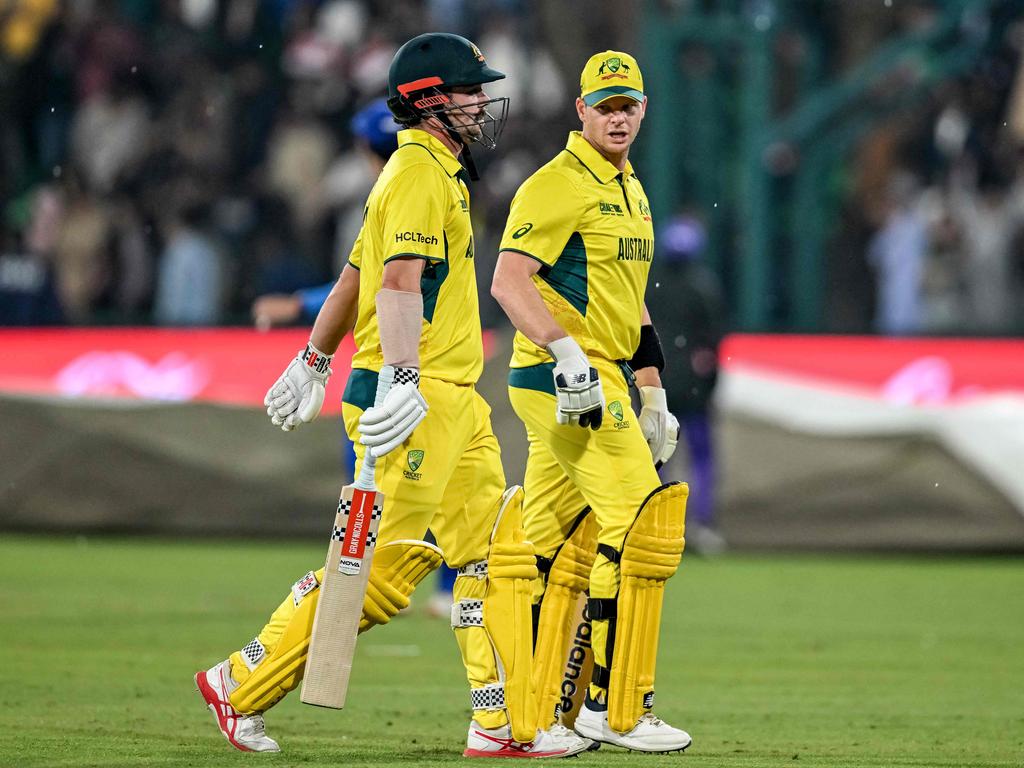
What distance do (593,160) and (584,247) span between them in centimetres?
32

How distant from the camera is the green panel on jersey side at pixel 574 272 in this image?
6.60 m

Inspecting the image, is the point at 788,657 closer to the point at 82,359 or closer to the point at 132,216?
the point at 82,359

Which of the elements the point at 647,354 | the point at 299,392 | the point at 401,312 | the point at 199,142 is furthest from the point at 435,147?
the point at 199,142

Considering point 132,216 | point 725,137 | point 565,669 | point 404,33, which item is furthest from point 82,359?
point 565,669

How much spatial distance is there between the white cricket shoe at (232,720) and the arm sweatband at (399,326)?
117cm

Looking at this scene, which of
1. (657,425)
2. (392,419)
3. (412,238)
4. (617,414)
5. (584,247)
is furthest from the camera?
(657,425)

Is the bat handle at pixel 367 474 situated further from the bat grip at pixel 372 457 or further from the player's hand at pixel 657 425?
the player's hand at pixel 657 425

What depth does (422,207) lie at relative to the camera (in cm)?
597

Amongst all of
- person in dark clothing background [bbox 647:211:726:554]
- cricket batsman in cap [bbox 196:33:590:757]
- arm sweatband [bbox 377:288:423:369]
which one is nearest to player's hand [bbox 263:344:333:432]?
cricket batsman in cap [bbox 196:33:590:757]

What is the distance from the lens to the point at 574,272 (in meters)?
6.61

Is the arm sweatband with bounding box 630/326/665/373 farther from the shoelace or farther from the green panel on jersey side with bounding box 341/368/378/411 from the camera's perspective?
the shoelace

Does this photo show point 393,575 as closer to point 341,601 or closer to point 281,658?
point 341,601

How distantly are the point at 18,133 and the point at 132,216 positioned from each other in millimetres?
1384

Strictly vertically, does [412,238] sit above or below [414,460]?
above
